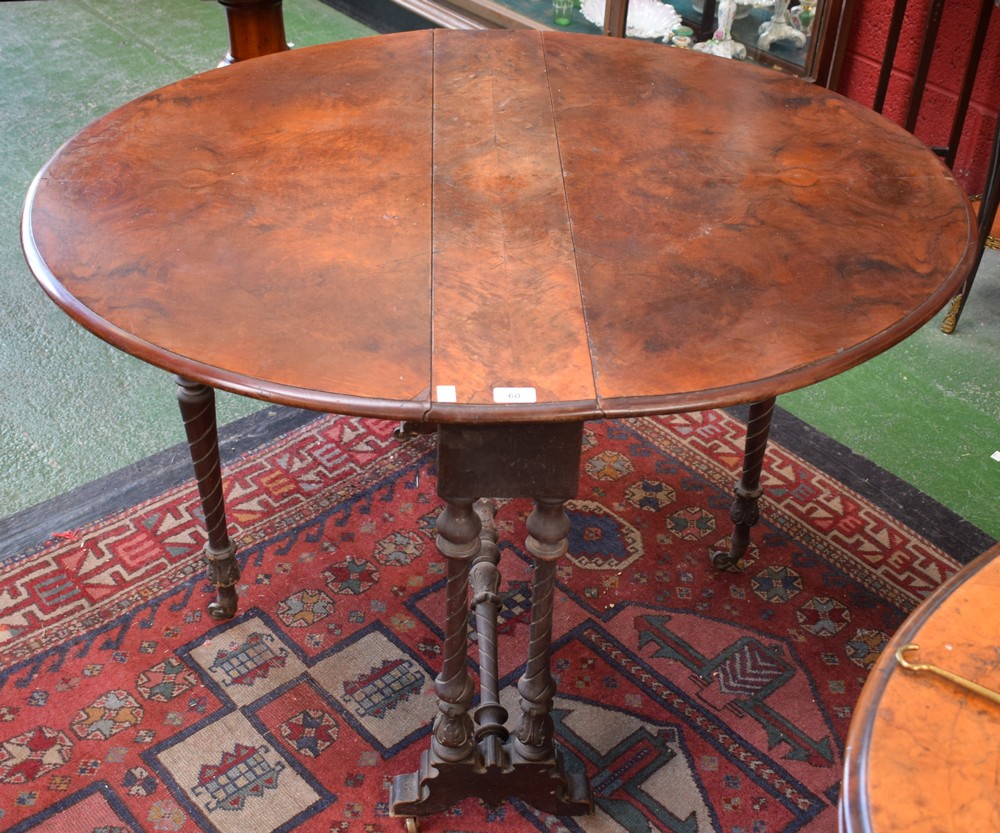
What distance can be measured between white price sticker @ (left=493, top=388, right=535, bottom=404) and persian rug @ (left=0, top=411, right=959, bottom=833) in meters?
0.92

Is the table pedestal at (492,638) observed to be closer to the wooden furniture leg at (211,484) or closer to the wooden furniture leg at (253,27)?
the wooden furniture leg at (211,484)

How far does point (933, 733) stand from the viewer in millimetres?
944

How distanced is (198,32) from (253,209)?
143 inches

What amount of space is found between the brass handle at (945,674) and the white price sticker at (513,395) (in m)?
0.53

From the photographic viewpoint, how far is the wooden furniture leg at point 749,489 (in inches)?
88.0

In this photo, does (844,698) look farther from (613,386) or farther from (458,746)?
(613,386)

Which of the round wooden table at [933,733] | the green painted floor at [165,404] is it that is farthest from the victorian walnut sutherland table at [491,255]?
the green painted floor at [165,404]

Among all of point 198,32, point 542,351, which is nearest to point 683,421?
point 542,351

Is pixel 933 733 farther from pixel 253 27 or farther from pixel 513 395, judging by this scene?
pixel 253 27

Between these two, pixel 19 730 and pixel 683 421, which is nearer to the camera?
pixel 19 730

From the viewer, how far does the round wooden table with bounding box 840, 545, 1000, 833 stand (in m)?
0.89

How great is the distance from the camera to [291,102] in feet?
6.79

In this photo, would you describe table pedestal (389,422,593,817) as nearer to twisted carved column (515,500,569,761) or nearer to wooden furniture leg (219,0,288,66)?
twisted carved column (515,500,569,761)

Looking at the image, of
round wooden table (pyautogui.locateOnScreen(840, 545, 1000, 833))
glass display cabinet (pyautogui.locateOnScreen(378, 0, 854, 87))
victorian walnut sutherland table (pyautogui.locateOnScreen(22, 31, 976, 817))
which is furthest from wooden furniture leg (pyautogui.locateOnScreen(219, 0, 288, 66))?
round wooden table (pyautogui.locateOnScreen(840, 545, 1000, 833))
